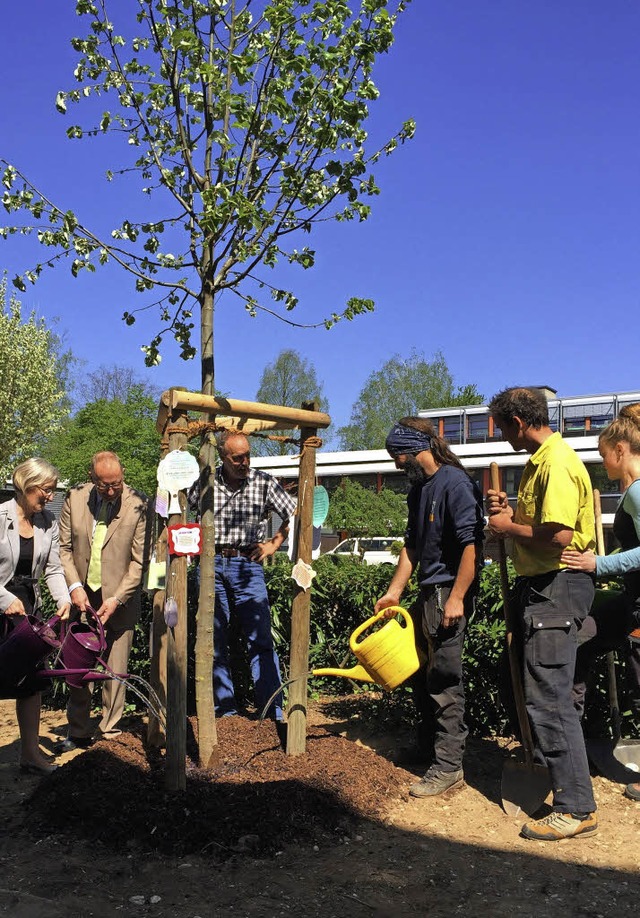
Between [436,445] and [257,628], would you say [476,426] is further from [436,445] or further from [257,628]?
[436,445]

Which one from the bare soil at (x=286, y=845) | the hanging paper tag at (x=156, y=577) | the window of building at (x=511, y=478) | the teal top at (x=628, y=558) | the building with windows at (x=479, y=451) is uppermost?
the building with windows at (x=479, y=451)

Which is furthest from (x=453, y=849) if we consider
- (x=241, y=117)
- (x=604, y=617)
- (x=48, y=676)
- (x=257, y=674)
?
(x=241, y=117)

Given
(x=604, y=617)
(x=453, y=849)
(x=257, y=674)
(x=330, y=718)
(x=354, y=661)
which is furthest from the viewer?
(x=354, y=661)

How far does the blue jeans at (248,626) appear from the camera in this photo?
5125 millimetres

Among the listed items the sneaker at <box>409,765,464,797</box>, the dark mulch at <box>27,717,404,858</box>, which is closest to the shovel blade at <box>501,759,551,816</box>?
the sneaker at <box>409,765,464,797</box>

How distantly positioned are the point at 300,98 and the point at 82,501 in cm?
282

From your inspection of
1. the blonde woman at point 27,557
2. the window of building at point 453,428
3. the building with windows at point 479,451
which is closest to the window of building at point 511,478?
the building with windows at point 479,451

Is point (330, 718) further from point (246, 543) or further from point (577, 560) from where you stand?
point (577, 560)

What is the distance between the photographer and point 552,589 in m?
3.79

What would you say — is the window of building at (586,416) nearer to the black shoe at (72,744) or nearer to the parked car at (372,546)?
the parked car at (372,546)

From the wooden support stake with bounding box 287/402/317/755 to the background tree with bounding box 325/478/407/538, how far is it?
16.6 meters

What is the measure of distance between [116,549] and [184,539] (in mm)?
1439

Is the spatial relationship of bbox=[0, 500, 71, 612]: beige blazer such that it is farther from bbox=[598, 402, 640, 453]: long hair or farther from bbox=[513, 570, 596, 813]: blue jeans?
bbox=[598, 402, 640, 453]: long hair

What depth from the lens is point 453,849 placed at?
11.7 ft
